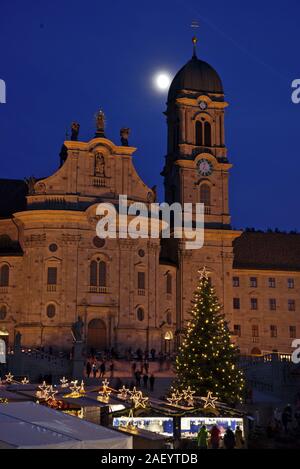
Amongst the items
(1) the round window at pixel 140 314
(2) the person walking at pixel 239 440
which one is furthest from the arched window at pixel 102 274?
(2) the person walking at pixel 239 440

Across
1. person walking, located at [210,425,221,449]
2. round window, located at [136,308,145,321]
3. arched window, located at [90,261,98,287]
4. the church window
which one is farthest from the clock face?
person walking, located at [210,425,221,449]

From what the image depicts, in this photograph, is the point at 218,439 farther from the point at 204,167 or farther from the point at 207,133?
the point at 207,133

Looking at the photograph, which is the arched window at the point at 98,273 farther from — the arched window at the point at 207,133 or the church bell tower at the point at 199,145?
the arched window at the point at 207,133

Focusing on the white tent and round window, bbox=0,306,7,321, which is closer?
the white tent

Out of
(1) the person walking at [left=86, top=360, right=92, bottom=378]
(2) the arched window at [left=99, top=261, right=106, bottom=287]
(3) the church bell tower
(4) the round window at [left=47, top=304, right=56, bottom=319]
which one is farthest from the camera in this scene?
(3) the church bell tower

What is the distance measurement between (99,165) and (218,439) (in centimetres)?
3964

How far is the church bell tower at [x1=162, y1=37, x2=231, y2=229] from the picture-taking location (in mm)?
68125

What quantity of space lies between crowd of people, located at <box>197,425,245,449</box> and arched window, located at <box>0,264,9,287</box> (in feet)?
120

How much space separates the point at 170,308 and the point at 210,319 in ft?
89.2

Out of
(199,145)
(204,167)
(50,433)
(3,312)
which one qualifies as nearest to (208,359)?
(50,433)

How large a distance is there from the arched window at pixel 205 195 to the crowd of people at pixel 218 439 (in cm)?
4072

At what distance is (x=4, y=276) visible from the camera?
205 feet

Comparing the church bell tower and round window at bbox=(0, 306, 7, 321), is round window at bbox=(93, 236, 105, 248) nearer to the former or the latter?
round window at bbox=(0, 306, 7, 321)
